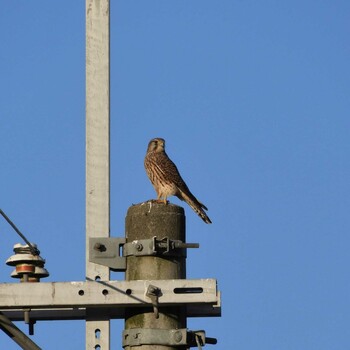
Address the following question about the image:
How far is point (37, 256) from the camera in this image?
5098mm

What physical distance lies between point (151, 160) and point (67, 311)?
6.12 metres

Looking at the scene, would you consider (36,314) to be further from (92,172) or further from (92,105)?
(92,105)

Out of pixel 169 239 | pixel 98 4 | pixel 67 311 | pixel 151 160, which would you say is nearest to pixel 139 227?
pixel 169 239

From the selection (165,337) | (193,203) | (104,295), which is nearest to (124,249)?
(104,295)

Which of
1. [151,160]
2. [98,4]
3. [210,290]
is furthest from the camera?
[151,160]

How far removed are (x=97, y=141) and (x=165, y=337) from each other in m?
1.01

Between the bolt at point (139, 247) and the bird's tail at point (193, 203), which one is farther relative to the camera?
the bird's tail at point (193, 203)

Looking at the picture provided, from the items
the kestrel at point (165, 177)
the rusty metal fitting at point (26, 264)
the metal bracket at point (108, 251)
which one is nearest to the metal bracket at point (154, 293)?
the metal bracket at point (108, 251)

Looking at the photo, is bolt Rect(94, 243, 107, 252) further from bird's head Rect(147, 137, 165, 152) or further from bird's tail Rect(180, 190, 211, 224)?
bird's head Rect(147, 137, 165, 152)

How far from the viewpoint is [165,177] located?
405 inches

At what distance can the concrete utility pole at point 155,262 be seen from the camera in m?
4.76

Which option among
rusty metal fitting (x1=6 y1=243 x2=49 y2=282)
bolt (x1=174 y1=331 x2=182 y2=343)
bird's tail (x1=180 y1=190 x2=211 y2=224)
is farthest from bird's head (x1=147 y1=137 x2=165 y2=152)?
bolt (x1=174 y1=331 x2=182 y2=343)

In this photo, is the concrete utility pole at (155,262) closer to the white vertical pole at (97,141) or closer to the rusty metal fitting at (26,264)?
the white vertical pole at (97,141)

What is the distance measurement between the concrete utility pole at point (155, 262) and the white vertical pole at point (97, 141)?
0.48 feet
